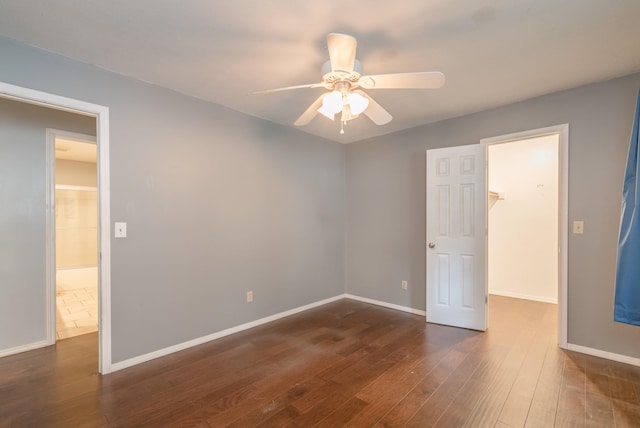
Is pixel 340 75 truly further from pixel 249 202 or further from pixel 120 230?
pixel 120 230

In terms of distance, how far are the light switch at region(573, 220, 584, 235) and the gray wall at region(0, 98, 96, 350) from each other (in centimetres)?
514

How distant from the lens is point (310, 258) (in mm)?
4055

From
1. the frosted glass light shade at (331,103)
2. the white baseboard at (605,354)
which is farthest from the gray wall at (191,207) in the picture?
the white baseboard at (605,354)

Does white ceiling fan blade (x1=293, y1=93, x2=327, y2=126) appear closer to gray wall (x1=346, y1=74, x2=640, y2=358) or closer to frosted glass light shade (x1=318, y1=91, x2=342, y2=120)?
frosted glass light shade (x1=318, y1=91, x2=342, y2=120)

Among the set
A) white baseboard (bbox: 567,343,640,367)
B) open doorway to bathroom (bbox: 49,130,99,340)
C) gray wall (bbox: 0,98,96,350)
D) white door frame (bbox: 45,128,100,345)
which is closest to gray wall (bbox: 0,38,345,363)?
gray wall (bbox: 0,98,96,350)

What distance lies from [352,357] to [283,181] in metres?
2.19

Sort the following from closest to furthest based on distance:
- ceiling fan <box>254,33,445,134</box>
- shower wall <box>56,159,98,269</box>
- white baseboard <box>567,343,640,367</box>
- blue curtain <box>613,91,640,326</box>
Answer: ceiling fan <box>254,33,445,134</box> < blue curtain <box>613,91,640,326</box> < white baseboard <box>567,343,640,367</box> < shower wall <box>56,159,98,269</box>

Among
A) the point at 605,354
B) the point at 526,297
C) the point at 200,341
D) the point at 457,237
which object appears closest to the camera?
the point at 605,354

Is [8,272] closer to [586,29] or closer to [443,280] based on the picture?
[443,280]

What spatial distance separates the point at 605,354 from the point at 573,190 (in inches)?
57.8

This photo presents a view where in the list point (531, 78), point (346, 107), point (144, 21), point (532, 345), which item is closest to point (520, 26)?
point (531, 78)

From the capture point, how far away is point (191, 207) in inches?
111

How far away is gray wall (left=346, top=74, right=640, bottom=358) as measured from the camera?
8.18ft

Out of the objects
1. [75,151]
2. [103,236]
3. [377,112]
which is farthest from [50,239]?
[377,112]
